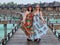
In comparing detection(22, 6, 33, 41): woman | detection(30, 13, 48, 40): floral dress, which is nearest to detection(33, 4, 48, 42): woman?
detection(30, 13, 48, 40): floral dress

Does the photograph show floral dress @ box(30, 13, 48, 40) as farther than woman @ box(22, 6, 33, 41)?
No

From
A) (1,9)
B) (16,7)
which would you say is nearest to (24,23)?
(16,7)

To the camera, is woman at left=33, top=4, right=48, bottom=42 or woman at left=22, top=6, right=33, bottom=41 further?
woman at left=22, top=6, right=33, bottom=41

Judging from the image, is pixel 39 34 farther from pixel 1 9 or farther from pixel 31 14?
pixel 1 9

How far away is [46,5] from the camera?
321ft

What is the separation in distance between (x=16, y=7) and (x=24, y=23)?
269 feet

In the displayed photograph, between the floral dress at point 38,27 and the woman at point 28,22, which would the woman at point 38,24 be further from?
the woman at point 28,22

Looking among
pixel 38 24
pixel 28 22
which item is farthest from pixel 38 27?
pixel 28 22

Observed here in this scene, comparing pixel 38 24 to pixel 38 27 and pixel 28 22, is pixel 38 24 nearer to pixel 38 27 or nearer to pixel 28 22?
pixel 38 27

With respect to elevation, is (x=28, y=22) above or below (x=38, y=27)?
above

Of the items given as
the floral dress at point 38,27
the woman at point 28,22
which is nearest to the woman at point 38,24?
the floral dress at point 38,27

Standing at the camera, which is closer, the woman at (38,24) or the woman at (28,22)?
the woman at (38,24)

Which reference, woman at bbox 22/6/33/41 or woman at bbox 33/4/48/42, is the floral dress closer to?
woman at bbox 33/4/48/42

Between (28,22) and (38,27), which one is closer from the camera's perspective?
(38,27)
